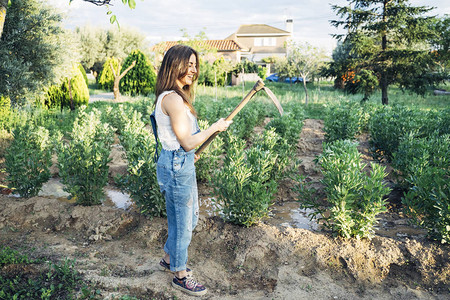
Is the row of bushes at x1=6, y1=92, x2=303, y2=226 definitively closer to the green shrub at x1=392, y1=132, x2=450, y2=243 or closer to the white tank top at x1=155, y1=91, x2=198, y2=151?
the white tank top at x1=155, y1=91, x2=198, y2=151

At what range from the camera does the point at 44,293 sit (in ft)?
7.80

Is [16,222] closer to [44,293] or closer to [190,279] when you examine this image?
[44,293]

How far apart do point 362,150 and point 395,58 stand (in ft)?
26.3

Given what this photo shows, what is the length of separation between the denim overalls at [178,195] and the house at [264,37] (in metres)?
46.3

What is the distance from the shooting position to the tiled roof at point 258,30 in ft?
158

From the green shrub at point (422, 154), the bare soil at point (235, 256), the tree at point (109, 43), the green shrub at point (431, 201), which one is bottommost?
the bare soil at point (235, 256)

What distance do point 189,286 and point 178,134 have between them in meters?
1.23

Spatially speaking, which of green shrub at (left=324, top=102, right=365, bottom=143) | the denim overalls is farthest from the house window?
the denim overalls

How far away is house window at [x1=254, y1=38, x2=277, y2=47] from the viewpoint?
48469mm

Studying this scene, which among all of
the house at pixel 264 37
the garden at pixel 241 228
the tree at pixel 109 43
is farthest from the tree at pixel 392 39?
the house at pixel 264 37

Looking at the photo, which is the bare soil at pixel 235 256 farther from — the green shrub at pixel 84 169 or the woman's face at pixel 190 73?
the woman's face at pixel 190 73

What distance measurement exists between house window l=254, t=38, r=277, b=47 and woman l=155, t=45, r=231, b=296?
1907 inches

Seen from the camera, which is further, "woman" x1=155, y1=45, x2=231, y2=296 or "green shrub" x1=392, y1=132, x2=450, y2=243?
"green shrub" x1=392, y1=132, x2=450, y2=243

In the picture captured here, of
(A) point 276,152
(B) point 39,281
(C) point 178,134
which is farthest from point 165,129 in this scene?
(A) point 276,152
